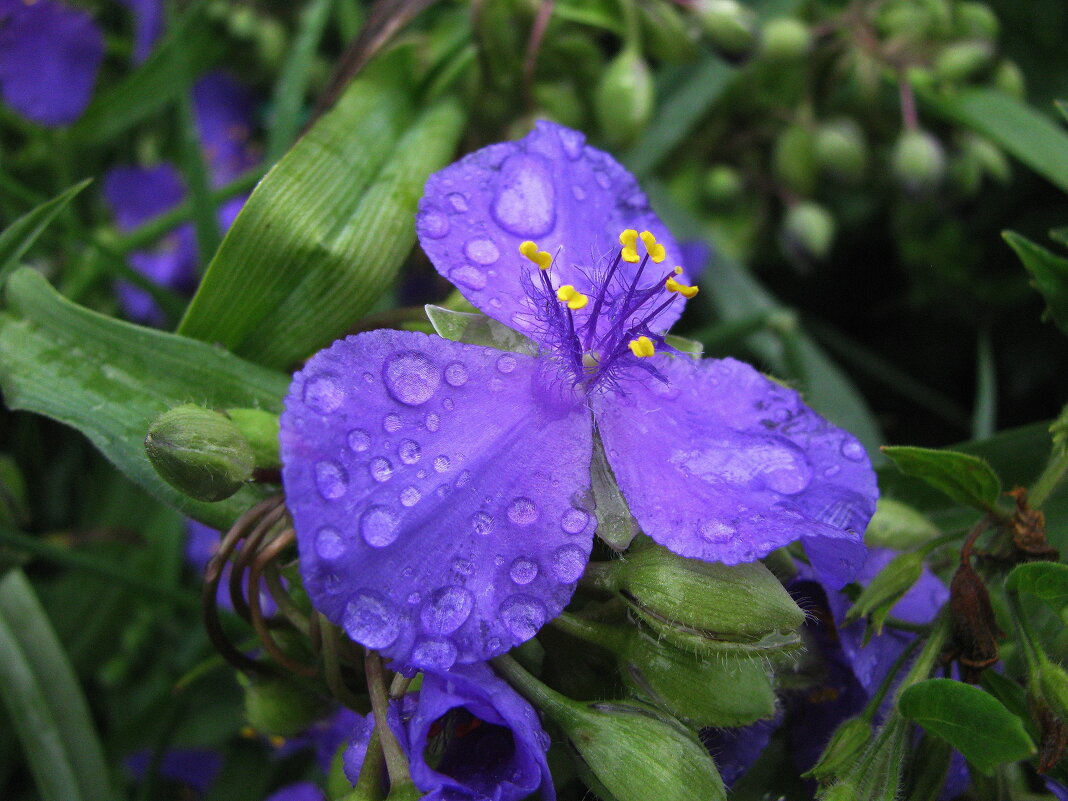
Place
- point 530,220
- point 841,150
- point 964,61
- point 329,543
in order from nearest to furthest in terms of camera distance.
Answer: point 329,543 < point 530,220 < point 964,61 < point 841,150

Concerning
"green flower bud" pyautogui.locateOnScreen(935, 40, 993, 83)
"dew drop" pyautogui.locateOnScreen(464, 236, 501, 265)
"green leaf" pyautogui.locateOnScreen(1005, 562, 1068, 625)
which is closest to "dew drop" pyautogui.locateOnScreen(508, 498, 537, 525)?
"dew drop" pyautogui.locateOnScreen(464, 236, 501, 265)

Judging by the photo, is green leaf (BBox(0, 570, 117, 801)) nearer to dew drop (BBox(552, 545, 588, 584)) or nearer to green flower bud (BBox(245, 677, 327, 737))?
green flower bud (BBox(245, 677, 327, 737))

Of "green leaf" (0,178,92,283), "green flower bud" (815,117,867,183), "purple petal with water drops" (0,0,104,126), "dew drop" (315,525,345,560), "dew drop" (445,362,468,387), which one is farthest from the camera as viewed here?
"green flower bud" (815,117,867,183)

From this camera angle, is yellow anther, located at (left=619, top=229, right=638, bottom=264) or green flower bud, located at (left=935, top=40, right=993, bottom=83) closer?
yellow anther, located at (left=619, top=229, right=638, bottom=264)

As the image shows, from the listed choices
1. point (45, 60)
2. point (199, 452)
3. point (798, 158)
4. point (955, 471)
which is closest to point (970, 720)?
point (955, 471)

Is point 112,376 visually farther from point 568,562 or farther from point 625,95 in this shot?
point 625,95

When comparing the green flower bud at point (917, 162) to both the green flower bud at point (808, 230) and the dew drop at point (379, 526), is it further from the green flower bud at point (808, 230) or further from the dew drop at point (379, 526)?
the dew drop at point (379, 526)
